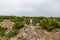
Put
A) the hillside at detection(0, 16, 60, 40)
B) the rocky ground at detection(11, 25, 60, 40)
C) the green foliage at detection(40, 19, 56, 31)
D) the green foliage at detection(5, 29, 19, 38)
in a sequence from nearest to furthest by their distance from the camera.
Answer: the rocky ground at detection(11, 25, 60, 40) < the hillside at detection(0, 16, 60, 40) < the green foliage at detection(5, 29, 19, 38) < the green foliage at detection(40, 19, 56, 31)

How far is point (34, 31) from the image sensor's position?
24.6 metres

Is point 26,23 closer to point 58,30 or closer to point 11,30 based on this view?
point 11,30

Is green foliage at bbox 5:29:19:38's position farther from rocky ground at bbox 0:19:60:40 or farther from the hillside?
rocky ground at bbox 0:19:60:40

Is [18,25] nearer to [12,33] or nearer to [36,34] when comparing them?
[12,33]

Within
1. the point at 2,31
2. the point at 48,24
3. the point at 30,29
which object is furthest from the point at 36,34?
the point at 2,31

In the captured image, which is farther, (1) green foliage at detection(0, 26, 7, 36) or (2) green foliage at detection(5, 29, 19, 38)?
A: (1) green foliage at detection(0, 26, 7, 36)

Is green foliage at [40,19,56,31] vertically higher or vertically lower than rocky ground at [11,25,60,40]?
higher

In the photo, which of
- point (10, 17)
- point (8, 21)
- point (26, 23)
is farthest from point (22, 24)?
point (10, 17)

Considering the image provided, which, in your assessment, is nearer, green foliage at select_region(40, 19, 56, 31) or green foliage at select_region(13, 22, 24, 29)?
green foliage at select_region(40, 19, 56, 31)

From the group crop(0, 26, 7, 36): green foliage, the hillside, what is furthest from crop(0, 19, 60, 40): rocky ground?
crop(0, 26, 7, 36): green foliage

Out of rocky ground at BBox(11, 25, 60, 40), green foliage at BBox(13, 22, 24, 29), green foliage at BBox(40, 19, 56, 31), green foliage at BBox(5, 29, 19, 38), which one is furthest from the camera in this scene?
green foliage at BBox(13, 22, 24, 29)

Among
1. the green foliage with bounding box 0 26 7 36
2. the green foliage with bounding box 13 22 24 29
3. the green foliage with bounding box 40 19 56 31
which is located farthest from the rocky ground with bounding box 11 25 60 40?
the green foliage with bounding box 0 26 7 36

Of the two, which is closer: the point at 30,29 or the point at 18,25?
the point at 30,29

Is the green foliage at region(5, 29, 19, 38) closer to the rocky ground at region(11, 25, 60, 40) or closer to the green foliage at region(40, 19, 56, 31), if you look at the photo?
the rocky ground at region(11, 25, 60, 40)
